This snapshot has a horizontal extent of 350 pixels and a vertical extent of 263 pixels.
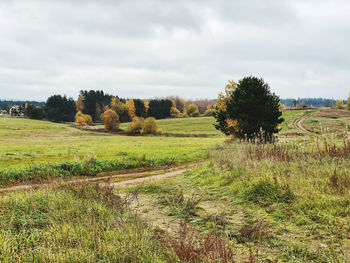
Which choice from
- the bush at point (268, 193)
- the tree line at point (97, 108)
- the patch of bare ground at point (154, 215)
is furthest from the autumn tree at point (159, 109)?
the bush at point (268, 193)

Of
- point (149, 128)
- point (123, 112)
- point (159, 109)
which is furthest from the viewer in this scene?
point (159, 109)

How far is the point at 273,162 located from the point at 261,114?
56.8 ft

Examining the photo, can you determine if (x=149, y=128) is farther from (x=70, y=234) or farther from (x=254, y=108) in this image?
(x=70, y=234)

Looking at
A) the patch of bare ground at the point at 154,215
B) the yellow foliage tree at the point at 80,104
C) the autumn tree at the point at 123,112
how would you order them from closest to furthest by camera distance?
the patch of bare ground at the point at 154,215
the autumn tree at the point at 123,112
the yellow foliage tree at the point at 80,104

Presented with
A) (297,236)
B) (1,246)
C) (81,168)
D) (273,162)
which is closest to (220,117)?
(81,168)

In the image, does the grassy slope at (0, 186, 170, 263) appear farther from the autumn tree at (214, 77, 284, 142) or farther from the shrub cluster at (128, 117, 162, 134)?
the shrub cluster at (128, 117, 162, 134)

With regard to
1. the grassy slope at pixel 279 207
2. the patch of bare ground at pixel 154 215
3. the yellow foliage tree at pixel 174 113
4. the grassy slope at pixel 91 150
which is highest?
the yellow foliage tree at pixel 174 113

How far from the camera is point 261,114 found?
26.8 metres

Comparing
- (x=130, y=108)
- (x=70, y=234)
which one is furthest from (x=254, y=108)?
(x=130, y=108)

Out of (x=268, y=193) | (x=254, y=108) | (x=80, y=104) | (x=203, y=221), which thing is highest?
(x=80, y=104)

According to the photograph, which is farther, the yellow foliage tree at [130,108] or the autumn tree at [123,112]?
the yellow foliage tree at [130,108]

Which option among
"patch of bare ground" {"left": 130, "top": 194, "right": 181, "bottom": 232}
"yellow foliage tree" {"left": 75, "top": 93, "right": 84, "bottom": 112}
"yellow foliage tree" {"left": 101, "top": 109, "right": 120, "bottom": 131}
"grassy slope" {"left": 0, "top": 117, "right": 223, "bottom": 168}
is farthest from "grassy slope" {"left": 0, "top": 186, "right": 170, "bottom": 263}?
"yellow foliage tree" {"left": 75, "top": 93, "right": 84, "bottom": 112}

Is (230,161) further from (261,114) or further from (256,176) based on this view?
(261,114)

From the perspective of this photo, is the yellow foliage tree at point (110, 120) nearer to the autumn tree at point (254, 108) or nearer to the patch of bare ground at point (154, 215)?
the autumn tree at point (254, 108)
